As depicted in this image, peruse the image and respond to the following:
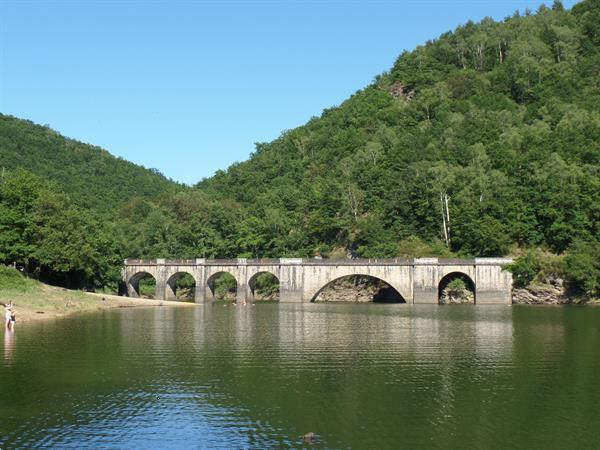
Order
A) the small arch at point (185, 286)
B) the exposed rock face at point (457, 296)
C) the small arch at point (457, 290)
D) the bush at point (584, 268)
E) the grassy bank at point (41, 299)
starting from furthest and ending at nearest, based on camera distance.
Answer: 1. the small arch at point (185, 286)
2. the small arch at point (457, 290)
3. the exposed rock face at point (457, 296)
4. the bush at point (584, 268)
5. the grassy bank at point (41, 299)

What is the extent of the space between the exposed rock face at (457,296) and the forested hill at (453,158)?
18.4 feet

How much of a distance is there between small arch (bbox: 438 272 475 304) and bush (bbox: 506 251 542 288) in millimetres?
6071

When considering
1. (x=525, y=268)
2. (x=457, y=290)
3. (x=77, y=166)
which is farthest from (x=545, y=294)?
(x=77, y=166)

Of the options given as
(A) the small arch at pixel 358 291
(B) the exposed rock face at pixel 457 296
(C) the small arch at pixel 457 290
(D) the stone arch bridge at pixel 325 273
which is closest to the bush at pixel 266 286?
(A) the small arch at pixel 358 291

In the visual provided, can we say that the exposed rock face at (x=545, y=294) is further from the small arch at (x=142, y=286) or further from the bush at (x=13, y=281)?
the bush at (x=13, y=281)

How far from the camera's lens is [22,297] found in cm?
6669

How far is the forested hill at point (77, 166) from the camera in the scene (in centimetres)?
14750

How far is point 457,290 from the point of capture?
9100cm

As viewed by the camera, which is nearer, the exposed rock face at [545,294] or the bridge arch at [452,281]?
the exposed rock face at [545,294]

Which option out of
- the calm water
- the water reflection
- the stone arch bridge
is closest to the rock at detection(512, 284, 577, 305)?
the stone arch bridge

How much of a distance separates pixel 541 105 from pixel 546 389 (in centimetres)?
10808

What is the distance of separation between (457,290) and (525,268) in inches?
388

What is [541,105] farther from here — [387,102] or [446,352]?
[446,352]

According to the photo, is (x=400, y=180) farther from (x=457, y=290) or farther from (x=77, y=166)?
(x=77, y=166)
